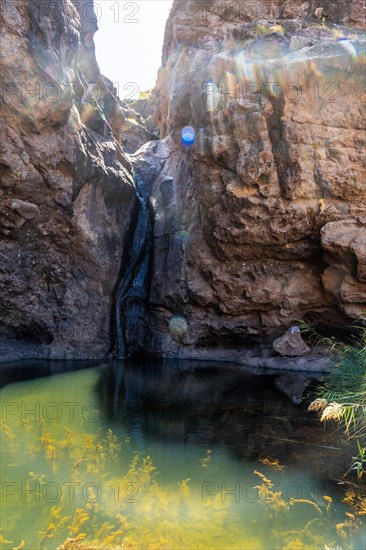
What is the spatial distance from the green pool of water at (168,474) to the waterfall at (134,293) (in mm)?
5919

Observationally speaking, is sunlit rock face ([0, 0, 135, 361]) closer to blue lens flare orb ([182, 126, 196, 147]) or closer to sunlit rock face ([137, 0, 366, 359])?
sunlit rock face ([137, 0, 366, 359])

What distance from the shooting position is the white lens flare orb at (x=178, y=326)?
47.4 feet

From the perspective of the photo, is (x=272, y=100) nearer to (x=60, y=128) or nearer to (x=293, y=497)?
(x=60, y=128)

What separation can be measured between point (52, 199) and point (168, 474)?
31.4 feet

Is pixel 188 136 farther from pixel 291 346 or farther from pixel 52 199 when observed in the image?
pixel 291 346

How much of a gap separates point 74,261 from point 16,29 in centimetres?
629

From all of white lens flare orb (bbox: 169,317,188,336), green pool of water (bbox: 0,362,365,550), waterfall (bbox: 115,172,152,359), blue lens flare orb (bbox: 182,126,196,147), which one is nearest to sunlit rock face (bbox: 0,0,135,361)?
waterfall (bbox: 115,172,152,359)

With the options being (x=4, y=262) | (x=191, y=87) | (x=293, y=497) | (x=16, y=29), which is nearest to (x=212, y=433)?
(x=293, y=497)

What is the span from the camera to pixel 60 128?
40.4ft

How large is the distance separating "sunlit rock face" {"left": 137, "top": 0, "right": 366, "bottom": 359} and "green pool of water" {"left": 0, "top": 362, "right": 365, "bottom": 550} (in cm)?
544

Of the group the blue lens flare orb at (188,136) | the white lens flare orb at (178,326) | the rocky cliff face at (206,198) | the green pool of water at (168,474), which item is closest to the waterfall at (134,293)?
the rocky cliff face at (206,198)

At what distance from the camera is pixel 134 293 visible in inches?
597

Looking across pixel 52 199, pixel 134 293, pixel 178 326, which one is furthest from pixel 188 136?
pixel 178 326

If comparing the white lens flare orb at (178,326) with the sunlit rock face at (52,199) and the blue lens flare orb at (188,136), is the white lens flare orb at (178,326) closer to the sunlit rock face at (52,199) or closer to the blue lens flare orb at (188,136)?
the sunlit rock face at (52,199)
